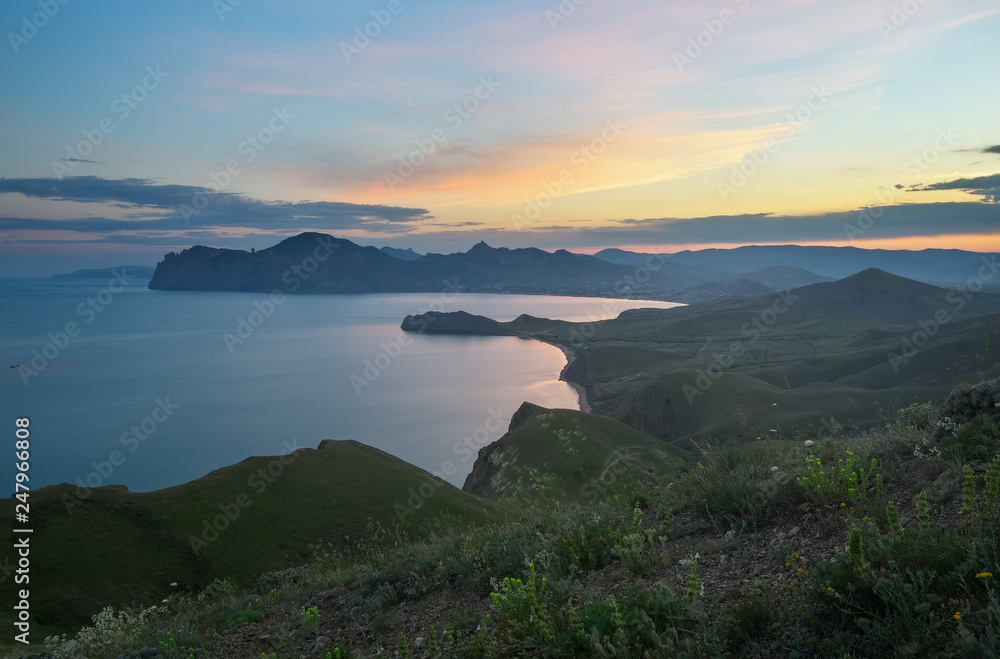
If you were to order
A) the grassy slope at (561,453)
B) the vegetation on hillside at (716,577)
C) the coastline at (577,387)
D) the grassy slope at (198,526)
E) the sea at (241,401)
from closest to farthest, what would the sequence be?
the vegetation on hillside at (716,577), the grassy slope at (198,526), the grassy slope at (561,453), the sea at (241,401), the coastline at (577,387)

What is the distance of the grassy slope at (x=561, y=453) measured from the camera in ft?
144

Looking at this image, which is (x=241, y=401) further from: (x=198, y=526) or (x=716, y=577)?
(x=716, y=577)

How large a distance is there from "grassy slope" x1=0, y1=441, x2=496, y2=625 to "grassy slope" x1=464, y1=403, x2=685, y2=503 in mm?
9396

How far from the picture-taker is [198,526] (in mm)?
29438

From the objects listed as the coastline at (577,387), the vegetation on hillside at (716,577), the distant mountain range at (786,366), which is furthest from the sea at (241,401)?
the vegetation on hillside at (716,577)

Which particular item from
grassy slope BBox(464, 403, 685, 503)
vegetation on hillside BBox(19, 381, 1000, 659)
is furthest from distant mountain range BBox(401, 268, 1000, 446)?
grassy slope BBox(464, 403, 685, 503)

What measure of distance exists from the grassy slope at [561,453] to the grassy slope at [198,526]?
9.40 m

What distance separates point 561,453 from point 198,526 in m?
30.0

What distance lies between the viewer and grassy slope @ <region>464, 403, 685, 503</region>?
4403 cm

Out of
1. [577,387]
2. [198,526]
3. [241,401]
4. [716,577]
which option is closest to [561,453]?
[198,526]

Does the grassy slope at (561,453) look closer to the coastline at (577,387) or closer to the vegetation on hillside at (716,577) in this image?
the coastline at (577,387)

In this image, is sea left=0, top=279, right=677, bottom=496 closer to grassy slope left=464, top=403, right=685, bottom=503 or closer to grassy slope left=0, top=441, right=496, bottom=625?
grassy slope left=464, top=403, right=685, bottom=503

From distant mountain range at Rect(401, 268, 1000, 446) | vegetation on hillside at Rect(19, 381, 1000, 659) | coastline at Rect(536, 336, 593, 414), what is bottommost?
coastline at Rect(536, 336, 593, 414)

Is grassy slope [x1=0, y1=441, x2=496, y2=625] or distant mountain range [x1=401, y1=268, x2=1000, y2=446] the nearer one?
grassy slope [x1=0, y1=441, x2=496, y2=625]
